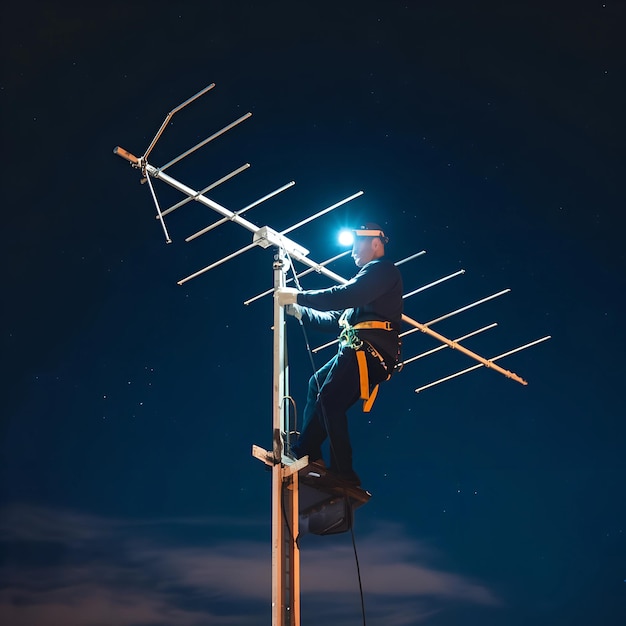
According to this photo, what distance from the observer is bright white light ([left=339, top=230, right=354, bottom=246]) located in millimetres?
8750

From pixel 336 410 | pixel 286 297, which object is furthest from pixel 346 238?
pixel 336 410

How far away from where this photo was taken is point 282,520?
7.20 metres

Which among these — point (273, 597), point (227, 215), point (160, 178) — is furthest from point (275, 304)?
point (273, 597)

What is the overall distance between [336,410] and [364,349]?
2.18ft

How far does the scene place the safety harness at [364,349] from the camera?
810 cm

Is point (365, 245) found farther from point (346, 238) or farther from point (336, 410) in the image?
point (336, 410)

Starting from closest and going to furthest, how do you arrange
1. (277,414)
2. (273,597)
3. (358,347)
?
(273,597), (277,414), (358,347)

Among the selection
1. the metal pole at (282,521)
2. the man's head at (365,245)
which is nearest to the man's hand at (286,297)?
the metal pole at (282,521)

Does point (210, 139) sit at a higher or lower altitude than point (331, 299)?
higher

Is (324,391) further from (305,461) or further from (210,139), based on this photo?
(210,139)

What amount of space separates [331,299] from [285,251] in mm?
831

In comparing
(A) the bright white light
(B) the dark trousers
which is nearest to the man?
(B) the dark trousers

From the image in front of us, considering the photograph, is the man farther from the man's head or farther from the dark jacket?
the man's head

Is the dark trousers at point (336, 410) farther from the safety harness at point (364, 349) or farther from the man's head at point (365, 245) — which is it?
the man's head at point (365, 245)
